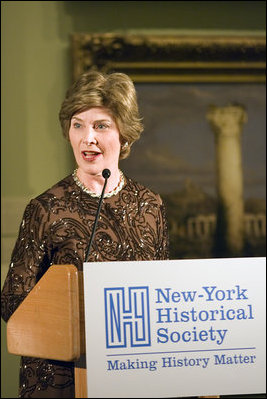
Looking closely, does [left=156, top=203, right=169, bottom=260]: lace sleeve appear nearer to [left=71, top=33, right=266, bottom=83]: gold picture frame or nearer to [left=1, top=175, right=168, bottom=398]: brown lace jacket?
[left=1, top=175, right=168, bottom=398]: brown lace jacket

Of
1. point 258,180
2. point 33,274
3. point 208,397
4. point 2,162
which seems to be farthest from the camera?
point 258,180

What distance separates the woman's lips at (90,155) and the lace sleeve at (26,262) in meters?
0.26

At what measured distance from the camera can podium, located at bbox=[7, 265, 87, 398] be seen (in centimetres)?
166

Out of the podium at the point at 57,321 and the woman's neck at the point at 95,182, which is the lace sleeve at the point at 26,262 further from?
the podium at the point at 57,321

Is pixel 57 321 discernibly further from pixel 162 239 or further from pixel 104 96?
pixel 104 96

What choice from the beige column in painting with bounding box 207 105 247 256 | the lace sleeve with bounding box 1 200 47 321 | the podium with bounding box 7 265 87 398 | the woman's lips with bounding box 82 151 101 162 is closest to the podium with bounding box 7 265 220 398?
the podium with bounding box 7 265 87 398

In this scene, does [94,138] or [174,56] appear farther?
[174,56]

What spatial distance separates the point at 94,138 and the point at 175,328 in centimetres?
93

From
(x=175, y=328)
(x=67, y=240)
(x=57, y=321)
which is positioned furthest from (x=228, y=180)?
(x=57, y=321)

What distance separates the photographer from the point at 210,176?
3.71 m

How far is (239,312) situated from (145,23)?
2307 millimetres

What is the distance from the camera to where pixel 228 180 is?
371cm

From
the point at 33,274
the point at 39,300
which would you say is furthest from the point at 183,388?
the point at 33,274

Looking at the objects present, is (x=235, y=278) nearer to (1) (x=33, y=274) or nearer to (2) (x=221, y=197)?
(1) (x=33, y=274)
